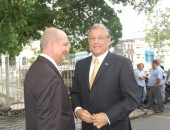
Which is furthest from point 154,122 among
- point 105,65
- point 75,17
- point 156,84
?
point 105,65

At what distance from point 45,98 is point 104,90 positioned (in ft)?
2.46

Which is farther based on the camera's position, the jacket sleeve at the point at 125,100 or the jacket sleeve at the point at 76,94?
the jacket sleeve at the point at 76,94

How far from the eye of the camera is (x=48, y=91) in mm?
2428

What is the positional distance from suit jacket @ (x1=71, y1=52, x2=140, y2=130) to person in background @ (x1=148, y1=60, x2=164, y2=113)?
26.2 ft

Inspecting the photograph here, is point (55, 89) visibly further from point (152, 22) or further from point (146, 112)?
point (152, 22)

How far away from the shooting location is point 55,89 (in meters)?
2.46

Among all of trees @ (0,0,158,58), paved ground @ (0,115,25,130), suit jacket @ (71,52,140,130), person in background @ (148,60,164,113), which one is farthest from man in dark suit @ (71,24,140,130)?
trees @ (0,0,158,58)

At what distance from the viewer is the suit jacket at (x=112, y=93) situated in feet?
9.53

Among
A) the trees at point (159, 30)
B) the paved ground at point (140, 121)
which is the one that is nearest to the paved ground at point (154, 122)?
the paved ground at point (140, 121)

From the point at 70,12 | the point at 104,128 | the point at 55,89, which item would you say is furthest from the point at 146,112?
the point at 55,89

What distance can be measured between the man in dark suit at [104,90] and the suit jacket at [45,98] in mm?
434

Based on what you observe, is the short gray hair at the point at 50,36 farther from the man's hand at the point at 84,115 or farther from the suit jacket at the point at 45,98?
the man's hand at the point at 84,115

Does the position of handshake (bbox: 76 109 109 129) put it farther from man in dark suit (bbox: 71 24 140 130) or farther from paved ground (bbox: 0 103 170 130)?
paved ground (bbox: 0 103 170 130)

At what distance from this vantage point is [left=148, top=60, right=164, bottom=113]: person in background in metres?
10.9
